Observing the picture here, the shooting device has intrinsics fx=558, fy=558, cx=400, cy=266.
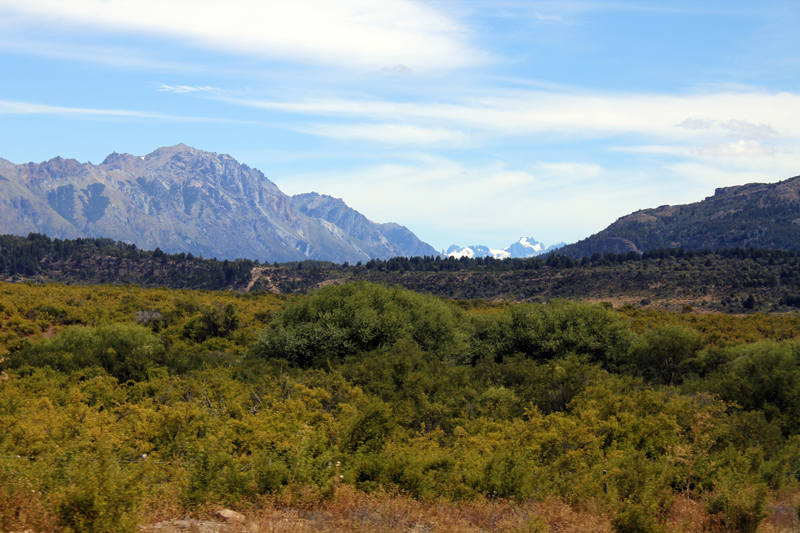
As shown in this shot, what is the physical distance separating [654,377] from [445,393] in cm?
1768

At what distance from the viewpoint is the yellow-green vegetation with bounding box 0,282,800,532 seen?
12398 mm

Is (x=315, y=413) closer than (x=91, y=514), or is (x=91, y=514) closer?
(x=91, y=514)

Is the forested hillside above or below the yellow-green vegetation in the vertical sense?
above

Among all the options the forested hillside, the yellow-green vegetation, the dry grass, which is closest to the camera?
the dry grass

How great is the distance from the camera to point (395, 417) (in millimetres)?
20828

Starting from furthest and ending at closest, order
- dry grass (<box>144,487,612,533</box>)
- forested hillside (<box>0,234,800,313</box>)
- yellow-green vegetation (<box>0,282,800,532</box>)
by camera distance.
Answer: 1. forested hillside (<box>0,234,800,313</box>)
2. yellow-green vegetation (<box>0,282,800,532</box>)
3. dry grass (<box>144,487,612,533</box>)

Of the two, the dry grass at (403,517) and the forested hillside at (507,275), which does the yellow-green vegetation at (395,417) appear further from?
the forested hillside at (507,275)

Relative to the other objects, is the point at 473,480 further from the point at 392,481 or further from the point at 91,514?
the point at 91,514

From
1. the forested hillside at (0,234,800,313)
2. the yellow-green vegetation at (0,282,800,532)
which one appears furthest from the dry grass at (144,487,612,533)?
the forested hillside at (0,234,800,313)

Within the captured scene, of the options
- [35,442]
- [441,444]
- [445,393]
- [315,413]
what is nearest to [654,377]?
[445,393]

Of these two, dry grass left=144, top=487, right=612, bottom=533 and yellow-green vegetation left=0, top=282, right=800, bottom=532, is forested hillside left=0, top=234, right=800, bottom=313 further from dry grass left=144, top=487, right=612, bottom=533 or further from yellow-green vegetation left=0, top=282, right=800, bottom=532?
dry grass left=144, top=487, right=612, bottom=533

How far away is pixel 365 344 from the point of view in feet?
127

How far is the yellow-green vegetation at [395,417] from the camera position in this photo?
1240cm

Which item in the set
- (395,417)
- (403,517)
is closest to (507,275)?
(395,417)
